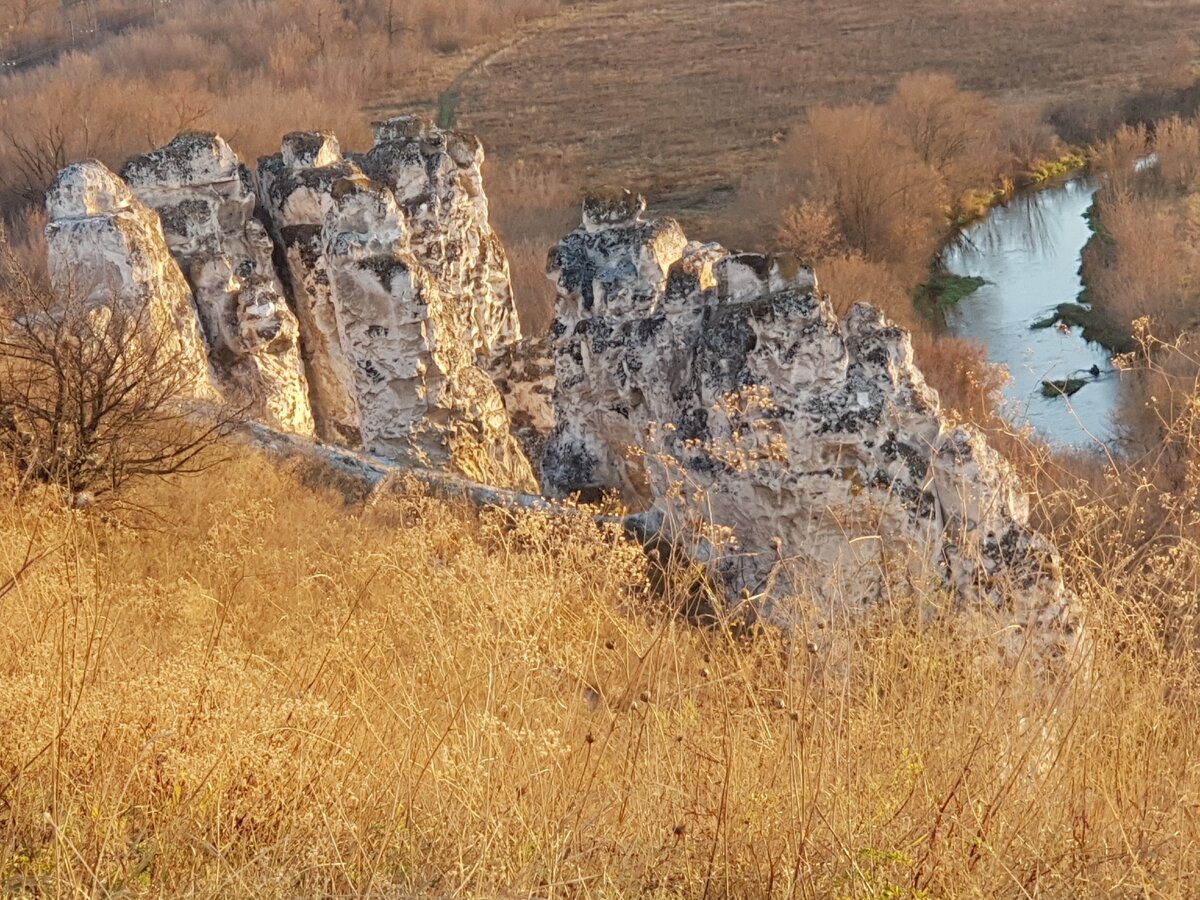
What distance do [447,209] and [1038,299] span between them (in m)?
14.8

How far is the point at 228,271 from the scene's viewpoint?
10367mm

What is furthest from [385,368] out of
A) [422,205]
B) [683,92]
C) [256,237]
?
[683,92]

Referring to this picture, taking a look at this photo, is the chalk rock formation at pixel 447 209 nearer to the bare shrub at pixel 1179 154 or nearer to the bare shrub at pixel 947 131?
the bare shrub at pixel 1179 154

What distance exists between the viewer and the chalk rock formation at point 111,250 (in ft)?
29.0

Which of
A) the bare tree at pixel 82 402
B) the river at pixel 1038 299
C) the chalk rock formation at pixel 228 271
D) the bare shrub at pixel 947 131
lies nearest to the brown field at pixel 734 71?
the bare shrub at pixel 947 131

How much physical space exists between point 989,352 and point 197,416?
15.9 meters

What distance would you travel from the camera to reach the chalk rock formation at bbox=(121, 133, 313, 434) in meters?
10.3

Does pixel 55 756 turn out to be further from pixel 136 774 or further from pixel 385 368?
pixel 385 368

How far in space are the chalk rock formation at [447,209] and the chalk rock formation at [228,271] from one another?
71.0 inches

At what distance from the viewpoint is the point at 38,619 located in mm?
3543

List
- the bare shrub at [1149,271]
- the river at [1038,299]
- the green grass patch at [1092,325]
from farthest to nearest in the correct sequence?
1. the bare shrub at [1149,271]
2. the green grass patch at [1092,325]
3. the river at [1038,299]

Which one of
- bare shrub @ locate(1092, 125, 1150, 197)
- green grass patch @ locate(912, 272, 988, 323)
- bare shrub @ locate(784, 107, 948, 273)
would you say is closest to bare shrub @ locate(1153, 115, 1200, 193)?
bare shrub @ locate(1092, 125, 1150, 197)

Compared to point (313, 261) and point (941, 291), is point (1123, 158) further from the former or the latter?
point (313, 261)

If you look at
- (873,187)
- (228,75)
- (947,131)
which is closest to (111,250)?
(873,187)
